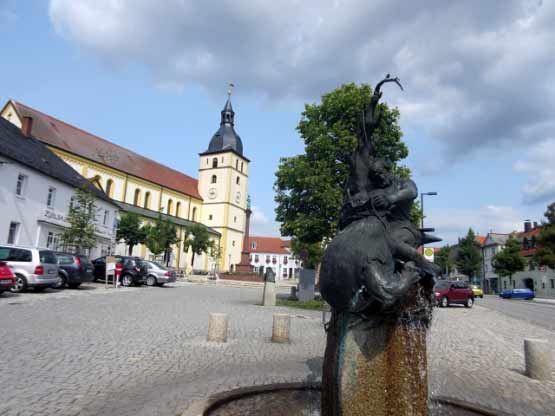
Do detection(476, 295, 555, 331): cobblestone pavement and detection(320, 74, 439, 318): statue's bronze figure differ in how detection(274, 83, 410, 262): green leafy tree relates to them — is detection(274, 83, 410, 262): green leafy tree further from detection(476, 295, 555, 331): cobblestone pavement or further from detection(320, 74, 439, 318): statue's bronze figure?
detection(320, 74, 439, 318): statue's bronze figure

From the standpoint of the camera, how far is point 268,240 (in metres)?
121

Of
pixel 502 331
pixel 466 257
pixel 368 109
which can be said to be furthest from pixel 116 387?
pixel 466 257

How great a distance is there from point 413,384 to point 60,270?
19648 mm

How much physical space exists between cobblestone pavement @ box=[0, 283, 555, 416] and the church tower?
64.7 meters

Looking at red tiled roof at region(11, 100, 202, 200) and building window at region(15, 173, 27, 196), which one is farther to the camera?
red tiled roof at region(11, 100, 202, 200)

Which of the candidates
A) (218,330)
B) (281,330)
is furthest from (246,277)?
(218,330)

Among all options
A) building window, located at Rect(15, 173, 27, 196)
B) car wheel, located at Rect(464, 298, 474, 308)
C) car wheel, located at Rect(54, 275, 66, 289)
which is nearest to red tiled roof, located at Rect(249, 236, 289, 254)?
building window, located at Rect(15, 173, 27, 196)

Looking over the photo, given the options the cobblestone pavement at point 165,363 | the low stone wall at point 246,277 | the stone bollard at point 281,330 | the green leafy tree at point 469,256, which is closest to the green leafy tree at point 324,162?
the cobblestone pavement at point 165,363

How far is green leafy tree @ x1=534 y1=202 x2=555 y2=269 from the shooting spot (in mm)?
42688

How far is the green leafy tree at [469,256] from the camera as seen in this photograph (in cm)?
7137

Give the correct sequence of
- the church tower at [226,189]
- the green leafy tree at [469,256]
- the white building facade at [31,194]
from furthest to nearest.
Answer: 1. the church tower at [226,189]
2. the green leafy tree at [469,256]
3. the white building facade at [31,194]

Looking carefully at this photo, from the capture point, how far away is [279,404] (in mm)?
5188

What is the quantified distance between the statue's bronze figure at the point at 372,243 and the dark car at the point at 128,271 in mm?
24271

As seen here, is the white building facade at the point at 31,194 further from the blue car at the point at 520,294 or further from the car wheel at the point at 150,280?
the blue car at the point at 520,294
